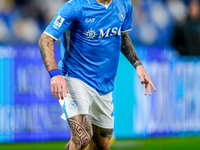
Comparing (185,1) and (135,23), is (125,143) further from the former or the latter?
(185,1)

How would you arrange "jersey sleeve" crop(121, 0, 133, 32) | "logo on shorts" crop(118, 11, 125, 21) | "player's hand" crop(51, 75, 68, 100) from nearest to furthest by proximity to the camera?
"player's hand" crop(51, 75, 68, 100) → "logo on shorts" crop(118, 11, 125, 21) → "jersey sleeve" crop(121, 0, 133, 32)

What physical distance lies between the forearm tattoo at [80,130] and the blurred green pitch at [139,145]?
3.22 meters

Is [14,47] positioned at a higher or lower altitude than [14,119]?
higher

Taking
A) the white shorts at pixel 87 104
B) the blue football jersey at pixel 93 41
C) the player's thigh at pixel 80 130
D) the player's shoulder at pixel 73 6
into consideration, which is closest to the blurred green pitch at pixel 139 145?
the white shorts at pixel 87 104

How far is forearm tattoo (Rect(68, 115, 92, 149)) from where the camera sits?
15.2ft

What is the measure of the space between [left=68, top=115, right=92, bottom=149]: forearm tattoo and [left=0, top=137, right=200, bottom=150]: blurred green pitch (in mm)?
3220

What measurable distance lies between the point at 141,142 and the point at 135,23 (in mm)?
3910

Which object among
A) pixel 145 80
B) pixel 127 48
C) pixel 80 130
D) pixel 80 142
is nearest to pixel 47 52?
pixel 80 130

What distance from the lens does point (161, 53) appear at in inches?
370

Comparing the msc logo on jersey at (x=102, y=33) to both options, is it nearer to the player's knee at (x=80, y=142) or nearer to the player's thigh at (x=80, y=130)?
the player's thigh at (x=80, y=130)

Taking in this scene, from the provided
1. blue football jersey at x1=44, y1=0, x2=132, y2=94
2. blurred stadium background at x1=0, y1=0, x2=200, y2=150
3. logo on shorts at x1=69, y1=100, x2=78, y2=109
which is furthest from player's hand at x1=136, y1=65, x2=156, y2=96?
blurred stadium background at x1=0, y1=0, x2=200, y2=150

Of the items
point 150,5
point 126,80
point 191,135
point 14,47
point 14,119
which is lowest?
point 191,135

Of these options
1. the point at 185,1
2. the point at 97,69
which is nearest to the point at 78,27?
the point at 97,69

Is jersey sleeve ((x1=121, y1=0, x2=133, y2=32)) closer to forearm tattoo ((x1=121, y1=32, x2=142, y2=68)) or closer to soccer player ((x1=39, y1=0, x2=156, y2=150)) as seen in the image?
soccer player ((x1=39, y1=0, x2=156, y2=150))
